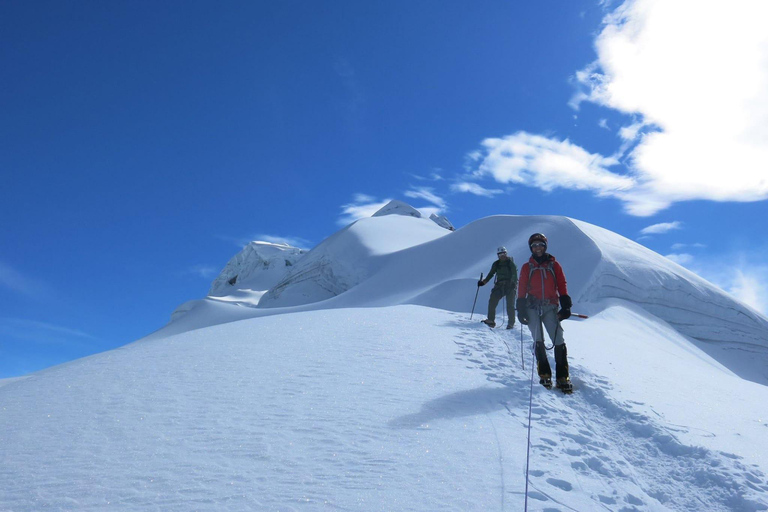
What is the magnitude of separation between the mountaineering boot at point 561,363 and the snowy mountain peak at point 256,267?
257 ft

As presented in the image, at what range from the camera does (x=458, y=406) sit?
15.7 ft

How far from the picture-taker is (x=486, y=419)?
450 centimetres

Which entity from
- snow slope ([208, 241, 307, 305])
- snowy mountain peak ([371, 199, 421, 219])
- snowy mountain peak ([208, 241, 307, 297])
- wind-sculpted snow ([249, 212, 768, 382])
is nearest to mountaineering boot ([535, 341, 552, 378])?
wind-sculpted snow ([249, 212, 768, 382])

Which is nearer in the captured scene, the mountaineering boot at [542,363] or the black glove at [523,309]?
the mountaineering boot at [542,363]

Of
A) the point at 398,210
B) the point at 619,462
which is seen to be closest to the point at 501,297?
the point at 619,462

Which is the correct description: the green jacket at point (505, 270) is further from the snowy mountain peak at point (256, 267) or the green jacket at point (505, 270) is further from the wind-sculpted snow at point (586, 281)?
the snowy mountain peak at point (256, 267)

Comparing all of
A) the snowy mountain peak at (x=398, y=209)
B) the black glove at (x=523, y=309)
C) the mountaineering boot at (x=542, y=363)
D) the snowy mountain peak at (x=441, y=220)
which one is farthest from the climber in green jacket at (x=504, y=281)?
the snowy mountain peak at (x=441, y=220)

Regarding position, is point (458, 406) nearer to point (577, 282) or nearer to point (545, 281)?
point (545, 281)

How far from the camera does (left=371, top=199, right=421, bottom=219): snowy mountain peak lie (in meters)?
67.1

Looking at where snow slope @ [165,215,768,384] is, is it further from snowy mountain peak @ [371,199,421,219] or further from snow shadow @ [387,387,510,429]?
snowy mountain peak @ [371,199,421,219]

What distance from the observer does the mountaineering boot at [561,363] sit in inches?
227

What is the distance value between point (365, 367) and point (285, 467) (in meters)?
2.50

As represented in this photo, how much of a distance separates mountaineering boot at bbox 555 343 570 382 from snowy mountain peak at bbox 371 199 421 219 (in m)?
60.7

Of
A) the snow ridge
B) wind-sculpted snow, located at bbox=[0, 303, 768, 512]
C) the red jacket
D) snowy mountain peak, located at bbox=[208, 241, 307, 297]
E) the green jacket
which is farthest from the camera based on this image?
snowy mountain peak, located at bbox=[208, 241, 307, 297]
